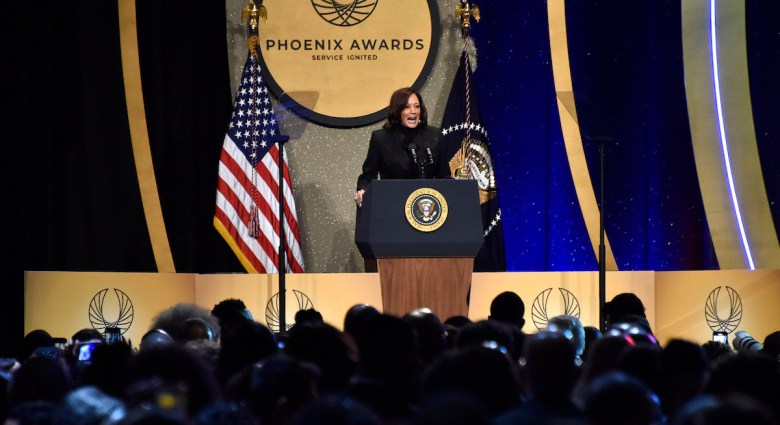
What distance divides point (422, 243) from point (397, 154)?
1.10m

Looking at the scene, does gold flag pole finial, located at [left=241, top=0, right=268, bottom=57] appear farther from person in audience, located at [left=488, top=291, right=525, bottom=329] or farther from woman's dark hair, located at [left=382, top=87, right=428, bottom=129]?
person in audience, located at [left=488, top=291, right=525, bottom=329]

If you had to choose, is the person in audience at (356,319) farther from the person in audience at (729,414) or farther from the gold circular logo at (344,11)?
the gold circular logo at (344,11)

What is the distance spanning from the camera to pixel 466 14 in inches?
348

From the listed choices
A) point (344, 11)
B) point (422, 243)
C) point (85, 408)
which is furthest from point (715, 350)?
point (344, 11)

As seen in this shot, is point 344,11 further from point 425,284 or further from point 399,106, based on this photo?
point 425,284

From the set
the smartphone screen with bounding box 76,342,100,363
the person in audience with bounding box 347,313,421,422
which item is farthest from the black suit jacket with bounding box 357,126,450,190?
the person in audience with bounding box 347,313,421,422

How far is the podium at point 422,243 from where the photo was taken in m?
6.37

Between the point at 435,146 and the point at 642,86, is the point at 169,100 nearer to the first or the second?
the point at 435,146

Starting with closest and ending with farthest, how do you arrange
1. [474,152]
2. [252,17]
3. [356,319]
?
[356,319], [252,17], [474,152]

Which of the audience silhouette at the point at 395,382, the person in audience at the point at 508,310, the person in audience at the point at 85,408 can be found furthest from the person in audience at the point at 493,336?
the person in audience at the point at 85,408

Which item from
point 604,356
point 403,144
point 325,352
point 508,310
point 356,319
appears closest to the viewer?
point 604,356

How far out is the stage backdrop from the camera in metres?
7.20

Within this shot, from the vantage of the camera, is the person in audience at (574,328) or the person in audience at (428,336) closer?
the person in audience at (428,336)

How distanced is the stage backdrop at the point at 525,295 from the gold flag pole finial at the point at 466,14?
92.8 inches
